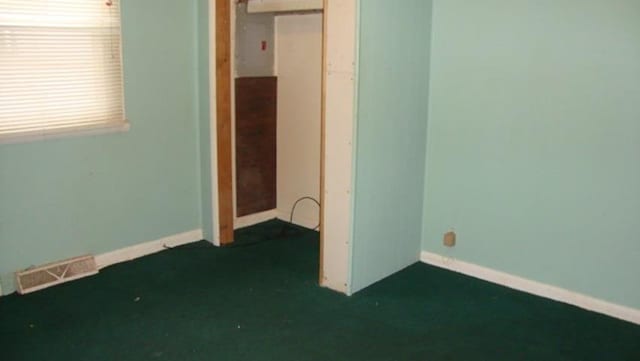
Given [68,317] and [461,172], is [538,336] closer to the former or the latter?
[461,172]

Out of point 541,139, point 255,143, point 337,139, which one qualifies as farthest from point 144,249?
point 541,139

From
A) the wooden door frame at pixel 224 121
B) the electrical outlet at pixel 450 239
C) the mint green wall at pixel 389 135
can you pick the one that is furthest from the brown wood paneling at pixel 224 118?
the electrical outlet at pixel 450 239

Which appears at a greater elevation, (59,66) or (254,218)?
(59,66)

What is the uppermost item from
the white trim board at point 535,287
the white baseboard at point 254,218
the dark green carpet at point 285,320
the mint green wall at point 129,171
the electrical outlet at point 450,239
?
the mint green wall at point 129,171

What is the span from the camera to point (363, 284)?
12.2ft

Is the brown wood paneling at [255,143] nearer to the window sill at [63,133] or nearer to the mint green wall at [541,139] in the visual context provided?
the window sill at [63,133]

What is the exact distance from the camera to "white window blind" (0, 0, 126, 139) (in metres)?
3.45

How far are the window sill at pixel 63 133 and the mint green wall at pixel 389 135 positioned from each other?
5.37ft

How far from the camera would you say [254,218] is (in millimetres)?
5004

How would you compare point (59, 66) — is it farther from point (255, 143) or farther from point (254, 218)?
point (254, 218)

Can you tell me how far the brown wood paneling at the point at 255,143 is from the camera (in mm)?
4758

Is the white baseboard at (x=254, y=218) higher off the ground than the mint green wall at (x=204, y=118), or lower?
lower

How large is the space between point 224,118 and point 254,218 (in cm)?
105

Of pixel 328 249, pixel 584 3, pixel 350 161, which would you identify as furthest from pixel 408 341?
pixel 584 3
